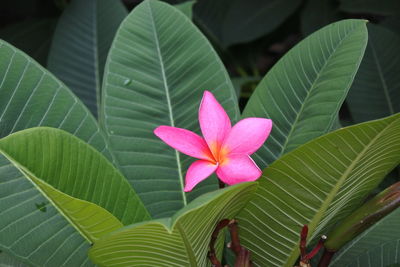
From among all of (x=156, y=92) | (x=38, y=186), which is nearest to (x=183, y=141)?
(x=38, y=186)

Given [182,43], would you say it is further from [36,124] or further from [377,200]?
[377,200]

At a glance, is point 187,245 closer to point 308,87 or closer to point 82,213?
point 82,213

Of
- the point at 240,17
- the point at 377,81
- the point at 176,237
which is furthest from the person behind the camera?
A: the point at 240,17

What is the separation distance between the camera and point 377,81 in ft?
4.77

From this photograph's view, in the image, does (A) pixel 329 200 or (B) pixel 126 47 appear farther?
(B) pixel 126 47

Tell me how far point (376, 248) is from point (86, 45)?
0.83 metres

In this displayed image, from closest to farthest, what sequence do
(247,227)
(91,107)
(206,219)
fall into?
(206,219) → (247,227) → (91,107)

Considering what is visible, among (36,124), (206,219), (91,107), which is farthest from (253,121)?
(91,107)

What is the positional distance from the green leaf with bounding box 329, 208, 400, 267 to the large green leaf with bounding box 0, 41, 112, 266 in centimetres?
38

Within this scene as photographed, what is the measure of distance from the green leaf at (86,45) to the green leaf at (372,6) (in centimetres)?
58

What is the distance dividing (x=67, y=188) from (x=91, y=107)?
66cm

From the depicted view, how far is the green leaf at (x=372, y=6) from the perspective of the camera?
5.44 ft

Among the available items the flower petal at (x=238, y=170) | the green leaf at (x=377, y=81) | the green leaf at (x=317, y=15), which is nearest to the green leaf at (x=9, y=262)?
the flower petal at (x=238, y=170)

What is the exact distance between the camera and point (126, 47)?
99cm
